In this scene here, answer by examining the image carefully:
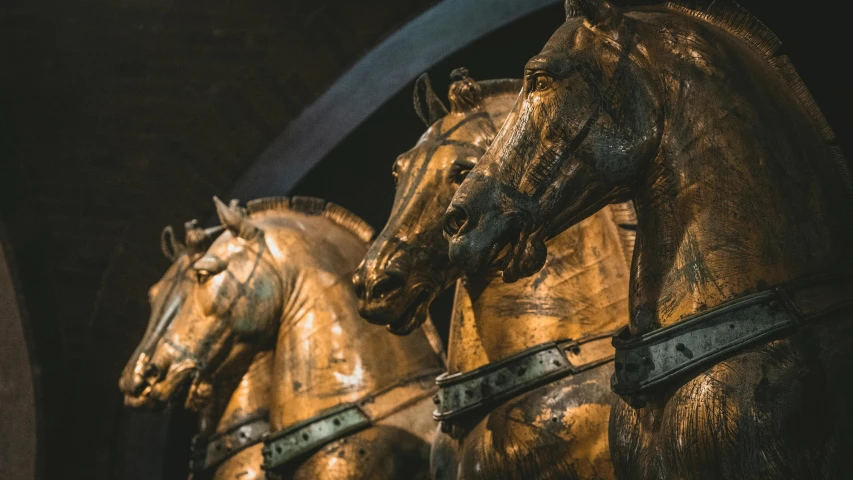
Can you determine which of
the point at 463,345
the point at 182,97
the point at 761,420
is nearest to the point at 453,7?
the point at 182,97

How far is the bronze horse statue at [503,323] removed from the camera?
2.00m

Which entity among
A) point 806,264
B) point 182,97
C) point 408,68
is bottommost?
point 806,264

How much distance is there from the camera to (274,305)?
2959mm

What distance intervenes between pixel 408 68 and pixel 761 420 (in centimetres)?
270

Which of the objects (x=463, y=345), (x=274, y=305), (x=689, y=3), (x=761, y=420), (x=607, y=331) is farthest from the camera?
(x=274, y=305)

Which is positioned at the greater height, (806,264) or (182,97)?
(182,97)

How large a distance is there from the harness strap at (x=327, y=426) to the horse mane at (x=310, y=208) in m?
0.68

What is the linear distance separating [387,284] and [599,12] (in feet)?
2.32

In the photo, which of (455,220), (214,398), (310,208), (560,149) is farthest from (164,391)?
(560,149)

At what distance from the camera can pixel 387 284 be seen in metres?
2.13

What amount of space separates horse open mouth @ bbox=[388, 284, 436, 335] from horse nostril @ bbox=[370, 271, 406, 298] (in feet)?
0.12

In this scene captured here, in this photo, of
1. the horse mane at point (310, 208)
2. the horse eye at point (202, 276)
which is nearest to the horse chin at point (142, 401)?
the horse eye at point (202, 276)

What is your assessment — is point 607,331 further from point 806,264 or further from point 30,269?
point 30,269

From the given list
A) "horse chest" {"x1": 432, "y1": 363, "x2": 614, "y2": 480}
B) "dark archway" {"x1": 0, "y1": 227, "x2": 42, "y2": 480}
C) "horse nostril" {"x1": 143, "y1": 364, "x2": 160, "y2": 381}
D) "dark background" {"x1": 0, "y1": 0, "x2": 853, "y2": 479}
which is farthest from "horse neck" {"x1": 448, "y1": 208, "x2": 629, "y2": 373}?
"dark archway" {"x1": 0, "y1": 227, "x2": 42, "y2": 480}
